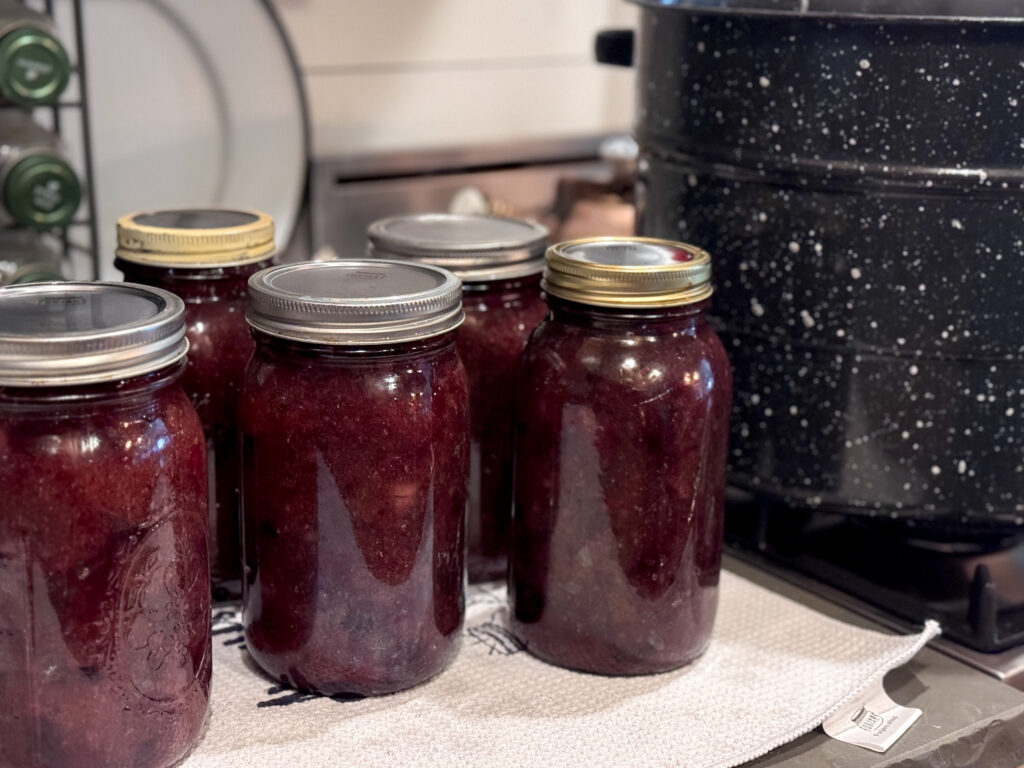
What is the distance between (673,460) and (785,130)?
0.23 metres

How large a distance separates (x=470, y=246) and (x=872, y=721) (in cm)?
36

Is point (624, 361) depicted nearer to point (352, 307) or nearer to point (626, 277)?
point (626, 277)

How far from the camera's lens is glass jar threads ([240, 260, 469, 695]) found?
1.95 feet

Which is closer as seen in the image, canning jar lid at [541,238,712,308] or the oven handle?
canning jar lid at [541,238,712,308]

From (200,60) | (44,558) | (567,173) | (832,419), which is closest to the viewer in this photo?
(44,558)

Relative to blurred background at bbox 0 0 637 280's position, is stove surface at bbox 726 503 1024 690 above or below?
below

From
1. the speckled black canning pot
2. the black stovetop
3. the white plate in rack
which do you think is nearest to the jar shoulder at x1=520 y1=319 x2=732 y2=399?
the speckled black canning pot

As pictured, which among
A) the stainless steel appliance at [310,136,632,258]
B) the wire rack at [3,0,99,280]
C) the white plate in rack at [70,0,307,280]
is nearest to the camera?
the wire rack at [3,0,99,280]

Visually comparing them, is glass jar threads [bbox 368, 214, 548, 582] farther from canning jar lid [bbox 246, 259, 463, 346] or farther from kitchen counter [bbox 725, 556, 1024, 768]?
kitchen counter [bbox 725, 556, 1024, 768]

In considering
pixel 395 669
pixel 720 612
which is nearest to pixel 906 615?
pixel 720 612

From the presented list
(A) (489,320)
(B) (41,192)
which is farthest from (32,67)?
(A) (489,320)

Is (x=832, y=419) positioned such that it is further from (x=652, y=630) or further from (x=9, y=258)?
(x=9, y=258)

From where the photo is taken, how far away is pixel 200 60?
1218mm

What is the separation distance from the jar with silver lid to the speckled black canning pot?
0.38 m
